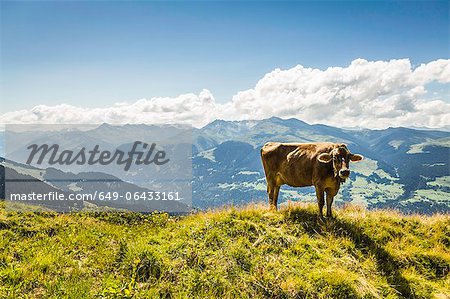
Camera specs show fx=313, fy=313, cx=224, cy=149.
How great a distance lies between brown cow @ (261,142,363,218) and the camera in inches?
422

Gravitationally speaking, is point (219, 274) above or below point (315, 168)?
below

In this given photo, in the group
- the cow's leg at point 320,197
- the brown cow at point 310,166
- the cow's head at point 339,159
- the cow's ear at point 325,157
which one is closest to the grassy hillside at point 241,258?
the cow's leg at point 320,197

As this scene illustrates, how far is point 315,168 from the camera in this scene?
1151 centimetres

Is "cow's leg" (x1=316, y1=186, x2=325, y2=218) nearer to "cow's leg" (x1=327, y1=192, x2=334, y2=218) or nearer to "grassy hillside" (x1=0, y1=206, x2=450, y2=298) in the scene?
"cow's leg" (x1=327, y1=192, x2=334, y2=218)

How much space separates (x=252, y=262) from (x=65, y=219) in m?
9.86

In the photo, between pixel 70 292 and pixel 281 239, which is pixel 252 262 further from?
pixel 70 292

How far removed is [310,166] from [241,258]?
489 centimetres

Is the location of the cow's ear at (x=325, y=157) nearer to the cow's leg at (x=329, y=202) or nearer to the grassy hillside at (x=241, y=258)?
the cow's leg at (x=329, y=202)

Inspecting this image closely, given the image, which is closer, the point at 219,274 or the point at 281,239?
the point at 219,274

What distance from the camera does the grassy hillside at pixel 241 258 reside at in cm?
730

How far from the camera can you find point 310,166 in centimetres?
1186

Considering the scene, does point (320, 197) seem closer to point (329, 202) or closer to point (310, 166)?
point (329, 202)

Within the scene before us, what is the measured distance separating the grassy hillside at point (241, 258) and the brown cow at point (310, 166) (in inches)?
45.4

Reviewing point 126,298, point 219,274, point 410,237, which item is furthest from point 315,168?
point 126,298
